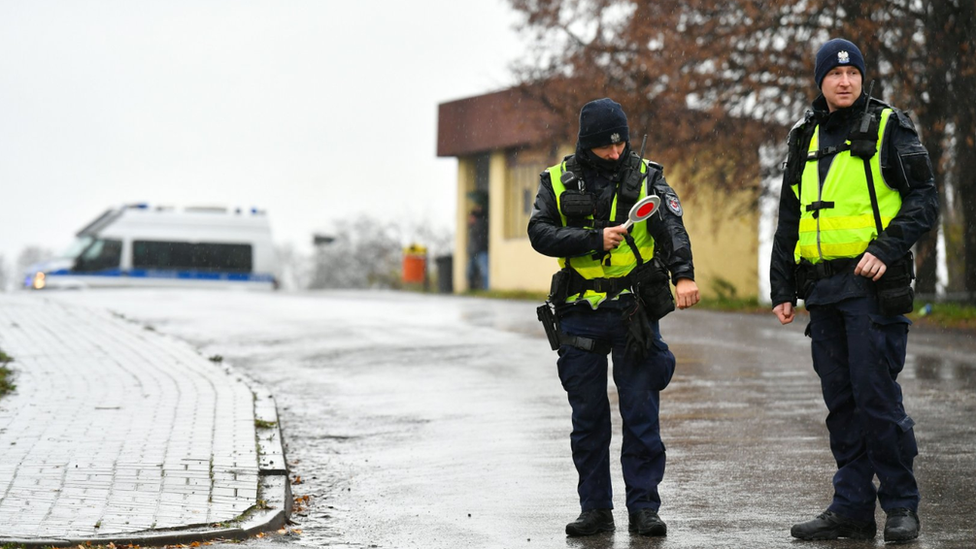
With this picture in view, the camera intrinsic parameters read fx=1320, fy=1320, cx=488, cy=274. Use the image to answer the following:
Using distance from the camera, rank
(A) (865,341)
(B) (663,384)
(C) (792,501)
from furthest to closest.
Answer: (C) (792,501) < (B) (663,384) < (A) (865,341)

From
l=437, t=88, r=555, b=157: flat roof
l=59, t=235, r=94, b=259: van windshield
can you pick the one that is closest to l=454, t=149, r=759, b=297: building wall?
l=437, t=88, r=555, b=157: flat roof

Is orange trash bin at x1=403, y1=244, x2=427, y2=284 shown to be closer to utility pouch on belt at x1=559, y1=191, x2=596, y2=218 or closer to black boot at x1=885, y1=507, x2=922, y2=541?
utility pouch on belt at x1=559, y1=191, x2=596, y2=218

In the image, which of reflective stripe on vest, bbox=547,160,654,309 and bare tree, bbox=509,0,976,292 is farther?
bare tree, bbox=509,0,976,292

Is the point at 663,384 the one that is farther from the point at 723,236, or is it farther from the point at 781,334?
the point at 723,236

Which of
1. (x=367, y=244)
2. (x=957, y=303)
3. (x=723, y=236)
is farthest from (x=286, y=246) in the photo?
(x=957, y=303)

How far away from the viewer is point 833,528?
5.52m

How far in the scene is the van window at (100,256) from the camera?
3509cm

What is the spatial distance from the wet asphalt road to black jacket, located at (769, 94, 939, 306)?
107 cm

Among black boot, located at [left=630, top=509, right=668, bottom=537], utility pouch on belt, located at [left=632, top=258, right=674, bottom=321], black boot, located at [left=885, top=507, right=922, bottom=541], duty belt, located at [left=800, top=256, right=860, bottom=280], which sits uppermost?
duty belt, located at [left=800, top=256, right=860, bottom=280]

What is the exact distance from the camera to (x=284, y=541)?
587 cm

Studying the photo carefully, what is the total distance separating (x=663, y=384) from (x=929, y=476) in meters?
1.95

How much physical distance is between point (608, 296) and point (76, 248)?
105 feet

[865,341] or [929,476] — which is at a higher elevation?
[865,341]

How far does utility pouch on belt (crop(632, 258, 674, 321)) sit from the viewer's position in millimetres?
5746
